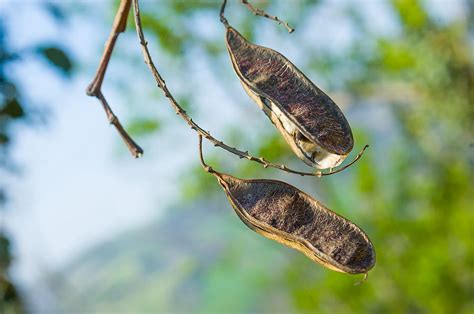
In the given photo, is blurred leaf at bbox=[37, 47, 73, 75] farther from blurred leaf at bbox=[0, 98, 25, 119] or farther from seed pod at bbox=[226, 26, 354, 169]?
seed pod at bbox=[226, 26, 354, 169]

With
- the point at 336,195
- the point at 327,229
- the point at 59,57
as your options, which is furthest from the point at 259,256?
the point at 327,229

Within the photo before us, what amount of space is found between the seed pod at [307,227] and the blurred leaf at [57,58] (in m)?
0.73

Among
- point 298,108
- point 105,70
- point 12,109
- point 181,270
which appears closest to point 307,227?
point 298,108

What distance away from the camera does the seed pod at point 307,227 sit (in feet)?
1.62

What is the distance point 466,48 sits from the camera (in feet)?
11.9

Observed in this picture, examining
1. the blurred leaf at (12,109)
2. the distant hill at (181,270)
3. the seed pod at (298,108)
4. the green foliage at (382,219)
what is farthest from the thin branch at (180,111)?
the distant hill at (181,270)

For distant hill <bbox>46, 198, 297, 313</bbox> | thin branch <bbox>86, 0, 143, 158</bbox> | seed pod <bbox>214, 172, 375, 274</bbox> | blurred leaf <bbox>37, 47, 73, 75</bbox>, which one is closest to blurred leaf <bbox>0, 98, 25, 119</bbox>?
blurred leaf <bbox>37, 47, 73, 75</bbox>

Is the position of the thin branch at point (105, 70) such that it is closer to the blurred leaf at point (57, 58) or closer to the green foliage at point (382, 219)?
the blurred leaf at point (57, 58)

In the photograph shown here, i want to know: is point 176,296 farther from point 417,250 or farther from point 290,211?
point 290,211

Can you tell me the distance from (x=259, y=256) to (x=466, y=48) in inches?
70.4

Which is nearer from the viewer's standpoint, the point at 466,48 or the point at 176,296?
the point at 466,48

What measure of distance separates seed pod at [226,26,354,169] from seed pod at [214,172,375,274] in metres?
0.03

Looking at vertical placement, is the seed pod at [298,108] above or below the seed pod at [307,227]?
above

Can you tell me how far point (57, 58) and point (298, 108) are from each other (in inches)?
30.0
